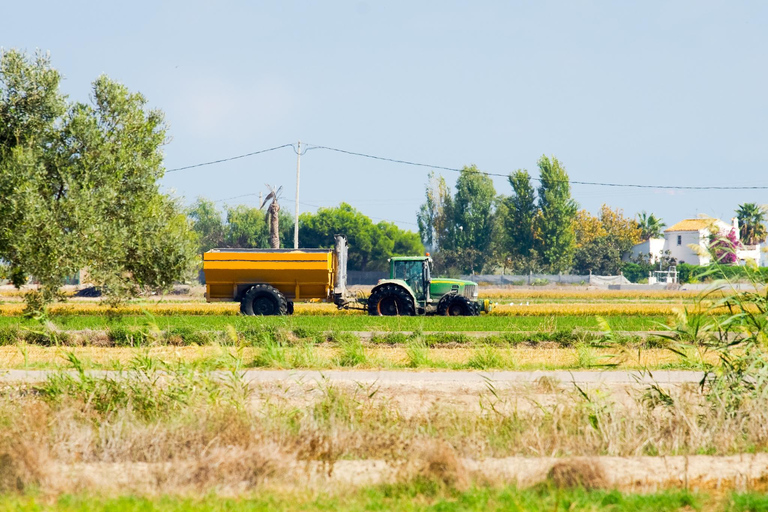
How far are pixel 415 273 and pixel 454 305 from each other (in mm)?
1811

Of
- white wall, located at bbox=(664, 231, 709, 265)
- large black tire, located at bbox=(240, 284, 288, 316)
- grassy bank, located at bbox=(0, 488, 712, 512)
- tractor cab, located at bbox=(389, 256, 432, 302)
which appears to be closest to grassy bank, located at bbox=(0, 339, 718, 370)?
grassy bank, located at bbox=(0, 488, 712, 512)

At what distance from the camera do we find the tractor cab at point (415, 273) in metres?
28.5

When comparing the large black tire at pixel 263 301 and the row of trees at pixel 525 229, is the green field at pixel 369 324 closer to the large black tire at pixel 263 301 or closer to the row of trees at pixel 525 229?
the large black tire at pixel 263 301

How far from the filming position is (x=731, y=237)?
1103 centimetres

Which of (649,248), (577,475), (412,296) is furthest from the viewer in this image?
(649,248)

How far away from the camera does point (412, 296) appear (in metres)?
28.1

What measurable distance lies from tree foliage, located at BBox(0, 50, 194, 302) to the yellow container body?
502 centimetres

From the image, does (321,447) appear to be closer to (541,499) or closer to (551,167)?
(541,499)

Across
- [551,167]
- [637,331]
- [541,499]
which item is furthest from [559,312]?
[551,167]

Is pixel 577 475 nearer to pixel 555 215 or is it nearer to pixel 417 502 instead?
pixel 417 502

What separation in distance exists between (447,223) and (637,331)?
62.8 meters

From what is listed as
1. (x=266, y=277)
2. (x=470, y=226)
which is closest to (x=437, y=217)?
(x=470, y=226)

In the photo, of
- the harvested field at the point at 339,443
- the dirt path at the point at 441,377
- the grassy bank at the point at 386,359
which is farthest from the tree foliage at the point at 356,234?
the harvested field at the point at 339,443

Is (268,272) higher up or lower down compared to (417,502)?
higher up
